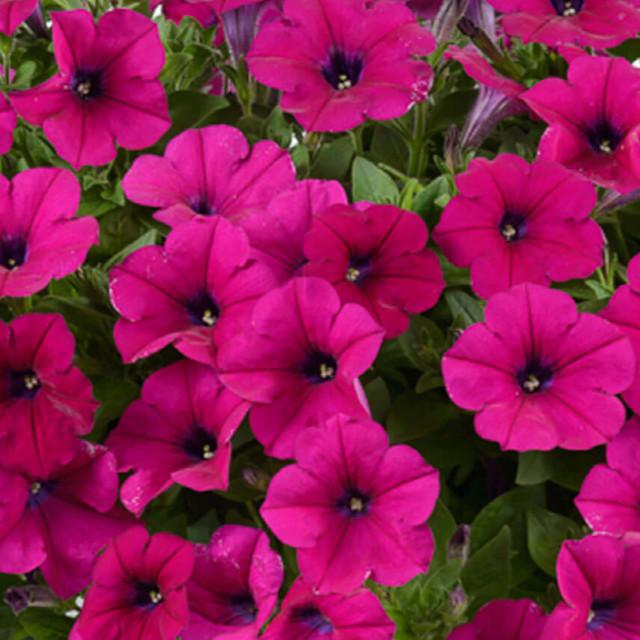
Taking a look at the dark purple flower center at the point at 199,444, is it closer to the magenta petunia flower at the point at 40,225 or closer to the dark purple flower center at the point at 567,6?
the magenta petunia flower at the point at 40,225

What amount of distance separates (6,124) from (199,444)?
31 cm

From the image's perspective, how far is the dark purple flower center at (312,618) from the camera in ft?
2.75

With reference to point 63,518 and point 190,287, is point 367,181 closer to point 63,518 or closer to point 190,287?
point 190,287

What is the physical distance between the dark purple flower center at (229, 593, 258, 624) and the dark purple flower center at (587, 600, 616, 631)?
0.76ft

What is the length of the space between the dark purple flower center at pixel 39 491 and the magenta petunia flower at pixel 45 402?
4cm

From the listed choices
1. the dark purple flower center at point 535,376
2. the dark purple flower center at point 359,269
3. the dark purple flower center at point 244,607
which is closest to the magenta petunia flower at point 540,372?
the dark purple flower center at point 535,376

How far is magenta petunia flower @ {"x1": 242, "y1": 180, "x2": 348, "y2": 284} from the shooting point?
0.91m

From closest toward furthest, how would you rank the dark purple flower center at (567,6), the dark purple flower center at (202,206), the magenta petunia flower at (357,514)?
the magenta petunia flower at (357,514)
the dark purple flower center at (202,206)
the dark purple flower center at (567,6)

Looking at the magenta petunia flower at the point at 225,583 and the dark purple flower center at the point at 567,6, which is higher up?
the dark purple flower center at the point at 567,6

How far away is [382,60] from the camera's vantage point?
3.33 ft

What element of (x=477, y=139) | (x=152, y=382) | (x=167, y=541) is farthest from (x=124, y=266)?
(x=477, y=139)

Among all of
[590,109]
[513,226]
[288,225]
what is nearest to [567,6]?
[590,109]

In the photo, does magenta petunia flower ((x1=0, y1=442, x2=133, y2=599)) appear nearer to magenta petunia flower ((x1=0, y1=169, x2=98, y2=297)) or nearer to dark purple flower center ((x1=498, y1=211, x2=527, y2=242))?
magenta petunia flower ((x1=0, y1=169, x2=98, y2=297))

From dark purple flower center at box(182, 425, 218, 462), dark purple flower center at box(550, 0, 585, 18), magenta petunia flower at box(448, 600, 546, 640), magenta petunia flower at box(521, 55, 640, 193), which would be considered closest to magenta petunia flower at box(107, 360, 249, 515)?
dark purple flower center at box(182, 425, 218, 462)
